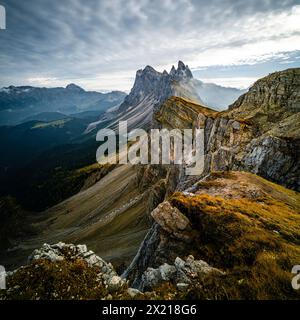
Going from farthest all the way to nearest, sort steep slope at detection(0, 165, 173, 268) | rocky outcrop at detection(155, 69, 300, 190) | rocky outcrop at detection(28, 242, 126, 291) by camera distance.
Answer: steep slope at detection(0, 165, 173, 268) → rocky outcrop at detection(155, 69, 300, 190) → rocky outcrop at detection(28, 242, 126, 291)

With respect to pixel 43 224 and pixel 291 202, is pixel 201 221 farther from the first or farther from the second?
pixel 43 224

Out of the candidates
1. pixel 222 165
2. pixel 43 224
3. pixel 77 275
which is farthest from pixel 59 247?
pixel 43 224

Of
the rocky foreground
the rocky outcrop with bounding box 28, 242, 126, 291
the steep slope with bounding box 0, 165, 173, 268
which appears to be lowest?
the steep slope with bounding box 0, 165, 173, 268

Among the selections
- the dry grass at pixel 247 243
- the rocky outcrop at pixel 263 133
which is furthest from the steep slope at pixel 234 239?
the rocky outcrop at pixel 263 133

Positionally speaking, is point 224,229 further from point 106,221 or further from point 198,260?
point 106,221

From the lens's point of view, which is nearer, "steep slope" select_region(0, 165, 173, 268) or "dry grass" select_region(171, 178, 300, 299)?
"dry grass" select_region(171, 178, 300, 299)

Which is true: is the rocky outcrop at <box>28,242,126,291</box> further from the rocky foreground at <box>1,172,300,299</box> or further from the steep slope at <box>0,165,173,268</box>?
the steep slope at <box>0,165,173,268</box>

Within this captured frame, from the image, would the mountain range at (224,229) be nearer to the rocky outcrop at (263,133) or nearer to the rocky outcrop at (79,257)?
the rocky outcrop at (79,257)

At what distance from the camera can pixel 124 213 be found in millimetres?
70375

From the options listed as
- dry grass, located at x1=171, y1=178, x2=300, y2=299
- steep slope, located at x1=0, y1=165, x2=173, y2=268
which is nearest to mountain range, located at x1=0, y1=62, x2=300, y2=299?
dry grass, located at x1=171, y1=178, x2=300, y2=299

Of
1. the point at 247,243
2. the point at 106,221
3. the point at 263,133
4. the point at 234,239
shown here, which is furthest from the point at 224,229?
the point at 106,221

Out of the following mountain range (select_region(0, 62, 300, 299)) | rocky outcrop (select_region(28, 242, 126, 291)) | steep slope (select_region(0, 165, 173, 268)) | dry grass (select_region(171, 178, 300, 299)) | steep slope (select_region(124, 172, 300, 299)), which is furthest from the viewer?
steep slope (select_region(0, 165, 173, 268))

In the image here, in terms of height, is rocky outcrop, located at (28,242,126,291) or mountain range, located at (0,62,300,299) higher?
mountain range, located at (0,62,300,299)

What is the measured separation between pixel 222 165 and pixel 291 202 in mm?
18412
